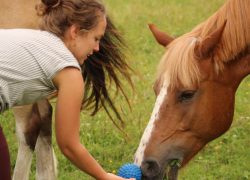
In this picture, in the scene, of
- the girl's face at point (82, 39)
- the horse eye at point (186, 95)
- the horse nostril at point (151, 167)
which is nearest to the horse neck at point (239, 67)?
the horse eye at point (186, 95)

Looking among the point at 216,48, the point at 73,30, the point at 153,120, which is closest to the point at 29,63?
the point at 73,30

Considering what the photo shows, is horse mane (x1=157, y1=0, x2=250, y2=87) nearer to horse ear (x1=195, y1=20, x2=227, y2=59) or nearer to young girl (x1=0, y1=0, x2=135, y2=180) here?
horse ear (x1=195, y1=20, x2=227, y2=59)

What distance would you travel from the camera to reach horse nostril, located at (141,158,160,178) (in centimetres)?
361

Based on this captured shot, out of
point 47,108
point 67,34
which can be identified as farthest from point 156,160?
point 47,108

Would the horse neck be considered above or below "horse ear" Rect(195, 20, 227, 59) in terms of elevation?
below

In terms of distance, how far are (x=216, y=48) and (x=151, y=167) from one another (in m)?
0.82

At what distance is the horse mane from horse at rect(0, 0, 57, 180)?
1.28 metres

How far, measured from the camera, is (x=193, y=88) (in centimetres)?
371

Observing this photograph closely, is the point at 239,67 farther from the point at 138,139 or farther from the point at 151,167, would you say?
the point at 138,139

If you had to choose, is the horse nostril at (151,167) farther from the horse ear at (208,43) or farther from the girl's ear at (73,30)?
the girl's ear at (73,30)

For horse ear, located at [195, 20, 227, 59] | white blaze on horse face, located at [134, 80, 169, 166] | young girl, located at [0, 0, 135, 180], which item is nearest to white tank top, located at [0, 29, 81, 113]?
young girl, located at [0, 0, 135, 180]

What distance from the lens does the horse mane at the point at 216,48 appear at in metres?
3.68

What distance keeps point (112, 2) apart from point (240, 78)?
350 inches

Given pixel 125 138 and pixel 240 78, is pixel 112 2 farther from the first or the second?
pixel 240 78
